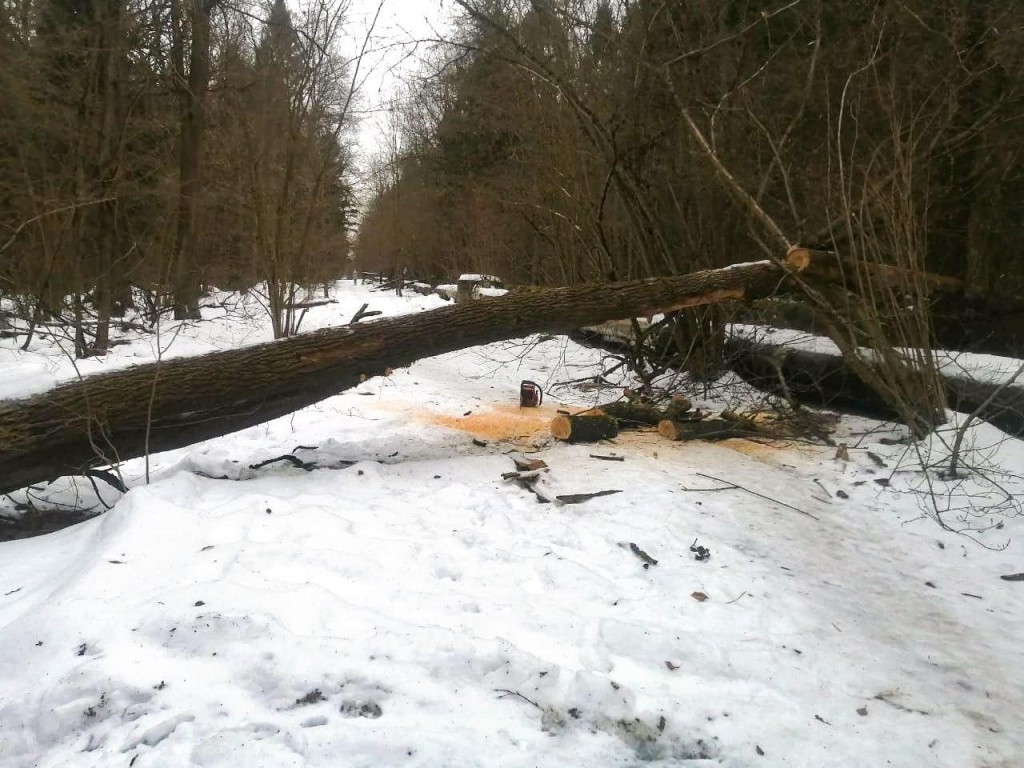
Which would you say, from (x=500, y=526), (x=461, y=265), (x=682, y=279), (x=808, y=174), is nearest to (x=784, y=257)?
(x=682, y=279)

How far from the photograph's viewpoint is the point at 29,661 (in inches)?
99.2

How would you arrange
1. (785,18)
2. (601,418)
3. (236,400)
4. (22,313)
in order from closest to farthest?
(236,400) → (601,418) → (22,313) → (785,18)

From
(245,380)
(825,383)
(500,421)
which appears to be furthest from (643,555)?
(825,383)

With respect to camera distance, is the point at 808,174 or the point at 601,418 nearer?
the point at 601,418

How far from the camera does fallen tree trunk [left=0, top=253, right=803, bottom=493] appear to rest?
426cm

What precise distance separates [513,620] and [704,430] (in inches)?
146

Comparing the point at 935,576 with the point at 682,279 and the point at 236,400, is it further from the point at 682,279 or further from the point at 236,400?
the point at 236,400

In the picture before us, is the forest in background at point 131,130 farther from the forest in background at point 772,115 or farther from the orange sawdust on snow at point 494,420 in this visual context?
the orange sawdust on snow at point 494,420

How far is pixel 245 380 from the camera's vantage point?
15.8 feet

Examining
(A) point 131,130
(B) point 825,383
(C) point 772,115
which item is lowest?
(B) point 825,383

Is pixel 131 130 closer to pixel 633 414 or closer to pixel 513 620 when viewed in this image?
pixel 633 414

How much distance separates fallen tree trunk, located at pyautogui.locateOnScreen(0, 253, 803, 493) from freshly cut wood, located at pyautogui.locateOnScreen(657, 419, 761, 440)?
3.62 feet

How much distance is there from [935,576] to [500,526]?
238cm

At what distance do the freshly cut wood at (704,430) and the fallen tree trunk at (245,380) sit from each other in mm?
1102
